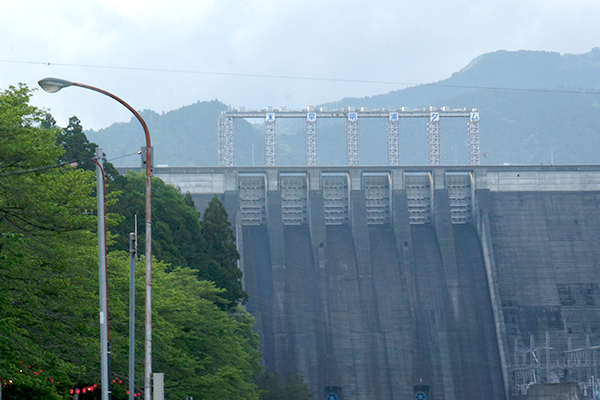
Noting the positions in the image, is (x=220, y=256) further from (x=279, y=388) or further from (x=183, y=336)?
(x=183, y=336)

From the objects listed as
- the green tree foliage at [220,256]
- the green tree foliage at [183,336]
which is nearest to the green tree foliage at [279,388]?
the green tree foliage at [220,256]

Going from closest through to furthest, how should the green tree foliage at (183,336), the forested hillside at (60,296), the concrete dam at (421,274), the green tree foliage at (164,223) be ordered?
the forested hillside at (60,296) → the green tree foliage at (183,336) → the green tree foliage at (164,223) → the concrete dam at (421,274)

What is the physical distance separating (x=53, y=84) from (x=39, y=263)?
342 inches

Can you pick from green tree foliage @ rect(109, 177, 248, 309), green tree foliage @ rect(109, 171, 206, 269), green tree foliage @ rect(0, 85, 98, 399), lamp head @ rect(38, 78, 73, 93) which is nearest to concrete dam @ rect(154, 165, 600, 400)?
green tree foliage @ rect(109, 177, 248, 309)

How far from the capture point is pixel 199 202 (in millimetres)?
95062

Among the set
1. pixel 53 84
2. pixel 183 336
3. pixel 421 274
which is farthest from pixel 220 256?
pixel 53 84

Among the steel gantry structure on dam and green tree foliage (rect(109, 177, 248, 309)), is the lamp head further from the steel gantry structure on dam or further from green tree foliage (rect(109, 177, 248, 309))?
the steel gantry structure on dam

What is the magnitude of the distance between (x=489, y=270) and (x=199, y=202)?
3201 cm

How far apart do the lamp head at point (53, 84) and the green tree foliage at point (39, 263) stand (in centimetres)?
545

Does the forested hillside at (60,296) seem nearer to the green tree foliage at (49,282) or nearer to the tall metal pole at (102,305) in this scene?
the green tree foliage at (49,282)

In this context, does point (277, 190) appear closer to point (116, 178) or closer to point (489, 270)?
point (489, 270)

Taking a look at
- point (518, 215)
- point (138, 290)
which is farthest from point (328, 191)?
point (138, 290)

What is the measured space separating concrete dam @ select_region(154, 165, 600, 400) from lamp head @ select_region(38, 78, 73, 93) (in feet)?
216

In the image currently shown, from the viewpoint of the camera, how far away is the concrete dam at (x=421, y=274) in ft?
282
